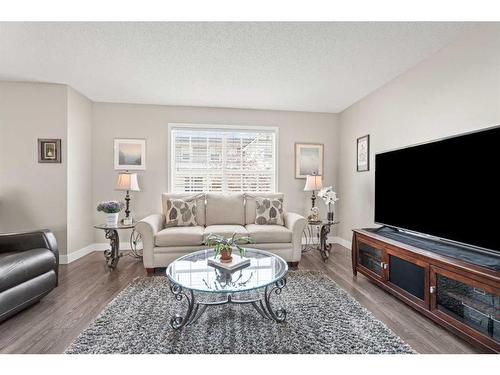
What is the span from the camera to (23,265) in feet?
6.44

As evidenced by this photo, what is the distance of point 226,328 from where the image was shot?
1773mm

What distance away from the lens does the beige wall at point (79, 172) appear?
3344mm

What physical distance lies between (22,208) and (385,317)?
4366 millimetres

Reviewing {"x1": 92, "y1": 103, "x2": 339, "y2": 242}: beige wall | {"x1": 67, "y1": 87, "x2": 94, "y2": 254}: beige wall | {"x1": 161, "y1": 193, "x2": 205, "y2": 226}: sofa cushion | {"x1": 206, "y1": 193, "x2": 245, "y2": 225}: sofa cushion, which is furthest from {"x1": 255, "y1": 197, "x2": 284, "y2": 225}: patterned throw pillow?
{"x1": 67, "y1": 87, "x2": 94, "y2": 254}: beige wall

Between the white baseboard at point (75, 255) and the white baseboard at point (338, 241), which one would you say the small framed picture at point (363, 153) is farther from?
the white baseboard at point (75, 255)

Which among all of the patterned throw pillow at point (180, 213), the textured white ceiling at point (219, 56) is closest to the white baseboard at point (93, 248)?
the patterned throw pillow at point (180, 213)

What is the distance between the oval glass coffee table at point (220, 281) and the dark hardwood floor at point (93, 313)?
2.57 feet

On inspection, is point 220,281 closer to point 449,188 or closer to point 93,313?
point 93,313

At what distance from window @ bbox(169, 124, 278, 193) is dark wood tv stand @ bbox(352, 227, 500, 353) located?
2281 millimetres

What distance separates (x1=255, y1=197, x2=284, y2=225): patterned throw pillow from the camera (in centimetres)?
354

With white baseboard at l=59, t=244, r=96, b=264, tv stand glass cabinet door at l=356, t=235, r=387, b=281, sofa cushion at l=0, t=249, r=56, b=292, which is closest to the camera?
sofa cushion at l=0, t=249, r=56, b=292

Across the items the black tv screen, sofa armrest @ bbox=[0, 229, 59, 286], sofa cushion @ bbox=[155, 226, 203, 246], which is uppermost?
the black tv screen

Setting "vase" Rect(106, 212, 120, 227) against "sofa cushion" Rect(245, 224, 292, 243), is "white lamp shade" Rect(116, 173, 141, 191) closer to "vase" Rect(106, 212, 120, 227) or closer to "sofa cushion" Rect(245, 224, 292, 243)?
"vase" Rect(106, 212, 120, 227)

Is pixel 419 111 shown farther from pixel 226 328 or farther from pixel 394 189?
pixel 226 328
